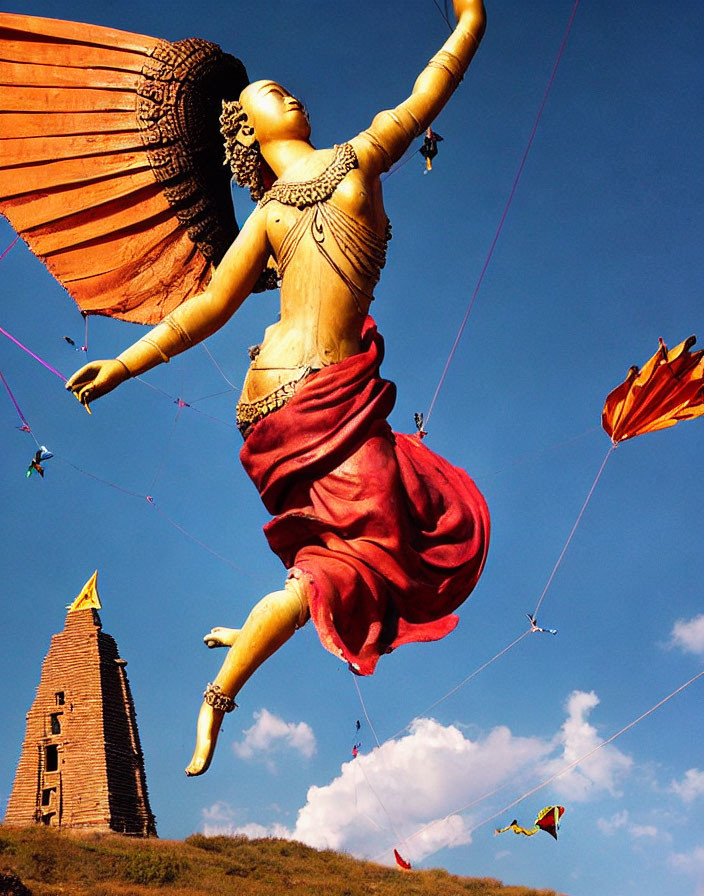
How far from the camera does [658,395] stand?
197 inches

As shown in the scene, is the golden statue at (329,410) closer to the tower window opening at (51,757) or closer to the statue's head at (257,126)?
the statue's head at (257,126)

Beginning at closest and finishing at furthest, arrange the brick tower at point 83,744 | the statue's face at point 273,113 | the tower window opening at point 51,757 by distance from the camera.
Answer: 1. the statue's face at point 273,113
2. the brick tower at point 83,744
3. the tower window opening at point 51,757

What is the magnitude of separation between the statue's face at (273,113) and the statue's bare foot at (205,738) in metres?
2.39

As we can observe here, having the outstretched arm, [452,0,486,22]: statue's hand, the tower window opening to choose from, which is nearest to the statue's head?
the outstretched arm

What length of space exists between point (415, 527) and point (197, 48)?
2322 millimetres

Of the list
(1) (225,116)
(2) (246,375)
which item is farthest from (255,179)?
(2) (246,375)

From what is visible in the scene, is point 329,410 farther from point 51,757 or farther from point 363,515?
point 51,757

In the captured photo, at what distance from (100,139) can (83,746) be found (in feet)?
68.9

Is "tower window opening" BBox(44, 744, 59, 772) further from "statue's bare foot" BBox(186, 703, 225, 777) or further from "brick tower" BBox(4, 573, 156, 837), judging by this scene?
"statue's bare foot" BBox(186, 703, 225, 777)

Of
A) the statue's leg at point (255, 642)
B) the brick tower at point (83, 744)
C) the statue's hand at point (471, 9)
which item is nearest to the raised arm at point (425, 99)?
the statue's hand at point (471, 9)

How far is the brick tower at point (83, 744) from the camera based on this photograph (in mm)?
23438

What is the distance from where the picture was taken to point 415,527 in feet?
14.2

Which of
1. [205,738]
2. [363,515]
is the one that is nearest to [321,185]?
[363,515]

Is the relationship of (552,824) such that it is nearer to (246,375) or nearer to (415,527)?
(415,527)
